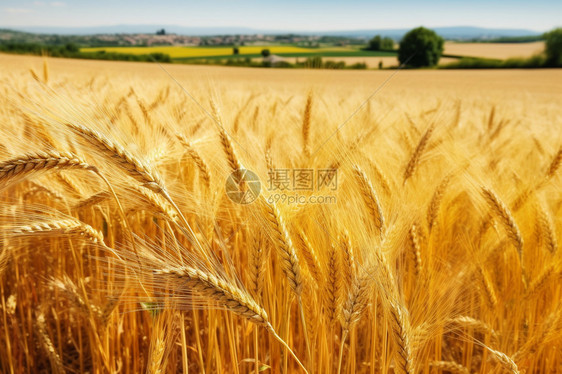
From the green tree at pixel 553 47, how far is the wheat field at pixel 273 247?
42.2 metres

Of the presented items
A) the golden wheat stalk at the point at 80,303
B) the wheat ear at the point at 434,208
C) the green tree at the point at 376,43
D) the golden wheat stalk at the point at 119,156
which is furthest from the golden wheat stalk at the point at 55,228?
the green tree at the point at 376,43

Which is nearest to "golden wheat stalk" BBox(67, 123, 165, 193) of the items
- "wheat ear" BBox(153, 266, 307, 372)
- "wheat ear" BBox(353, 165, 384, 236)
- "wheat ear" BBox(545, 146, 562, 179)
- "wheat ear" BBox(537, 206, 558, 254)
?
"wheat ear" BBox(153, 266, 307, 372)

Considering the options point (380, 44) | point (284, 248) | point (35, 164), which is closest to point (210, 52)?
point (380, 44)

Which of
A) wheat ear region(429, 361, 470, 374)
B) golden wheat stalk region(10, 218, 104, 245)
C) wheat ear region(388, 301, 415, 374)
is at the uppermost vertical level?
golden wheat stalk region(10, 218, 104, 245)

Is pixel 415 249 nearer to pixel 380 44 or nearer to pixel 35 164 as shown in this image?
pixel 35 164

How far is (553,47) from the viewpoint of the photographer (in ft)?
121

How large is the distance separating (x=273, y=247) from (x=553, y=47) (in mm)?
47023

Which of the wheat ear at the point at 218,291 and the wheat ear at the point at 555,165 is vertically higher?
the wheat ear at the point at 555,165

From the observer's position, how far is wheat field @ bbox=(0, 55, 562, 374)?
3.22ft

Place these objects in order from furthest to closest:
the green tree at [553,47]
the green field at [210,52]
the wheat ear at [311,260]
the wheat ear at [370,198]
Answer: the green field at [210,52], the green tree at [553,47], the wheat ear at [370,198], the wheat ear at [311,260]

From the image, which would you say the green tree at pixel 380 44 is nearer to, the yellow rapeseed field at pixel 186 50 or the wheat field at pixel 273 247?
the yellow rapeseed field at pixel 186 50

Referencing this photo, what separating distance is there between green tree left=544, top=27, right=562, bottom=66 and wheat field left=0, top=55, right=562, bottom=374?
138ft

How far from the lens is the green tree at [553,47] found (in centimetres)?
3503

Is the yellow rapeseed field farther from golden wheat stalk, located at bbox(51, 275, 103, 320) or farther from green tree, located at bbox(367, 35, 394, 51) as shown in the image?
golden wheat stalk, located at bbox(51, 275, 103, 320)
